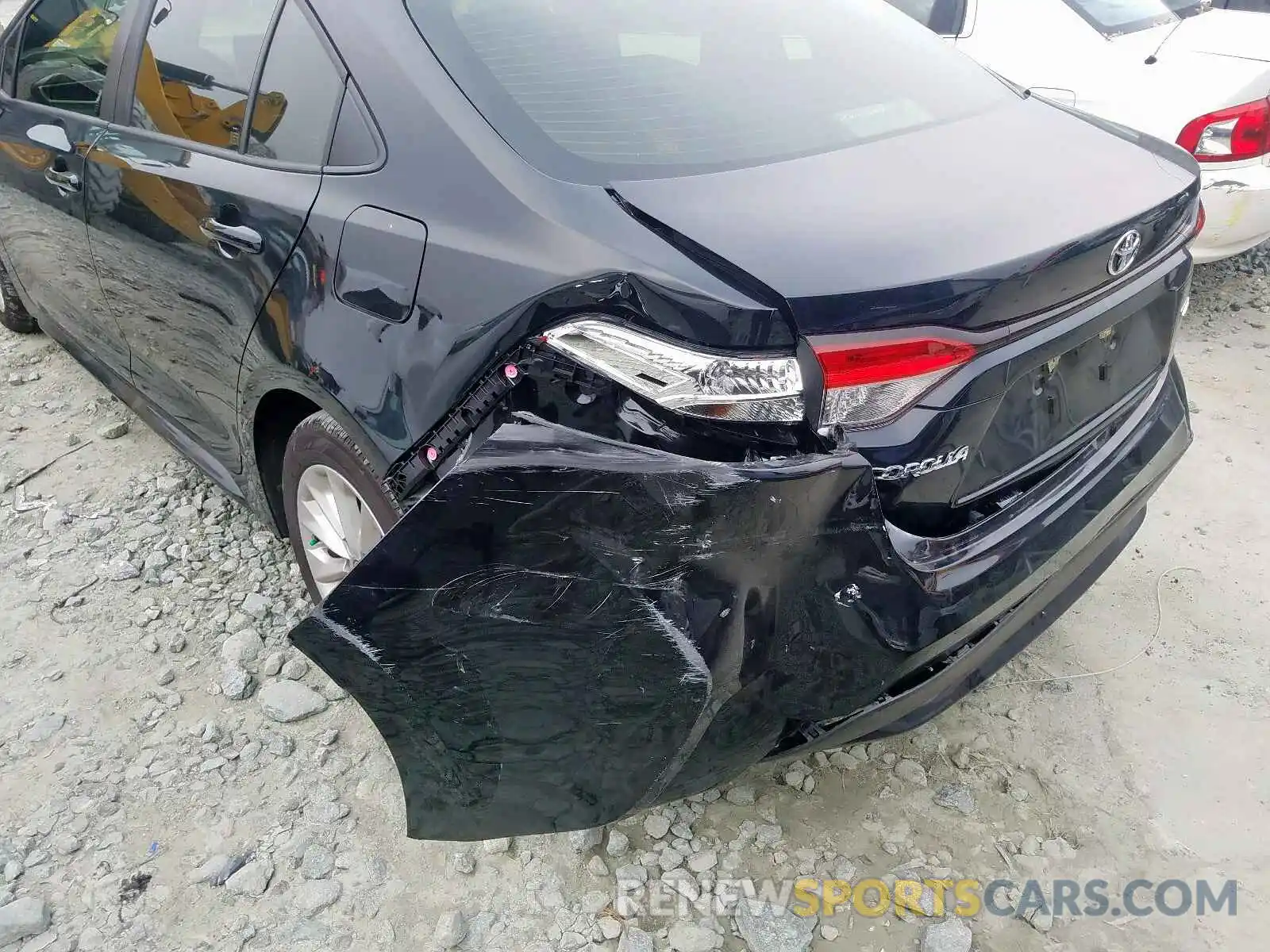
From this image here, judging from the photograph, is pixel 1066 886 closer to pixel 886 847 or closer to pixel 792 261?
pixel 886 847

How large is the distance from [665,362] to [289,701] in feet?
4.88

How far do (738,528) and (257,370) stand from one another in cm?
134

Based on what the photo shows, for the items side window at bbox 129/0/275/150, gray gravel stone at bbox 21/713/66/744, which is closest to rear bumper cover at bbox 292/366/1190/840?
gray gravel stone at bbox 21/713/66/744

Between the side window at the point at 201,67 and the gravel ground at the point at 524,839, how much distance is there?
49.0 inches

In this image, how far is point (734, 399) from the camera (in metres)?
1.46

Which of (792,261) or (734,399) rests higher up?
(792,261)

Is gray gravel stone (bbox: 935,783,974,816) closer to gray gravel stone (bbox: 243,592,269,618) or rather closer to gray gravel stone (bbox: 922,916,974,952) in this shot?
gray gravel stone (bbox: 922,916,974,952)

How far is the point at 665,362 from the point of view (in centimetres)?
147

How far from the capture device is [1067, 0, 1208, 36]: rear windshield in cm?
430

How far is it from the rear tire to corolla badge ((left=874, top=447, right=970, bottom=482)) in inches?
161

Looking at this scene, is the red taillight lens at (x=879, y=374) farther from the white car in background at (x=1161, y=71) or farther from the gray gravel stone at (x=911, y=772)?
the white car in background at (x=1161, y=71)

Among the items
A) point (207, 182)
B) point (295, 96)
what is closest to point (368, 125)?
point (295, 96)

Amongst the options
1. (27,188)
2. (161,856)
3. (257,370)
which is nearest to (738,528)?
(257,370)

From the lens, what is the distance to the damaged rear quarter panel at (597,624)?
4.58 feet
